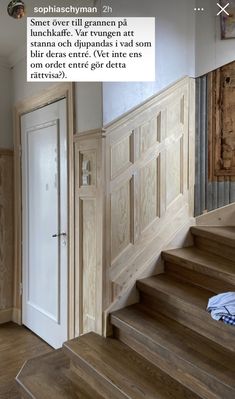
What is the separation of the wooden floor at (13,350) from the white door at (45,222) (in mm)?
77

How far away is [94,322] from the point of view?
6.32 feet

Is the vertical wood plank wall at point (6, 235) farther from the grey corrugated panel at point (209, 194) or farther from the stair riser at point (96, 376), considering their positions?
the grey corrugated panel at point (209, 194)

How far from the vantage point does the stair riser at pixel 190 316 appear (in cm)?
148

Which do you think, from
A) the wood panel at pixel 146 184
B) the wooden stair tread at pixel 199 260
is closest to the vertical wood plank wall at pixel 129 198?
the wood panel at pixel 146 184

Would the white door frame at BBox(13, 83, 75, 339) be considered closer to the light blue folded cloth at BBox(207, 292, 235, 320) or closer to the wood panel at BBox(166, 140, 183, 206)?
the wood panel at BBox(166, 140, 183, 206)

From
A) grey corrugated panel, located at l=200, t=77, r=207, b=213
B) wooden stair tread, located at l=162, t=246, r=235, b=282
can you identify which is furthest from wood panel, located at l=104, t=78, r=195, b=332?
grey corrugated panel, located at l=200, t=77, r=207, b=213

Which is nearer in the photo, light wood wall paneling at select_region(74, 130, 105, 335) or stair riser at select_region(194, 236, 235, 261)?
light wood wall paneling at select_region(74, 130, 105, 335)

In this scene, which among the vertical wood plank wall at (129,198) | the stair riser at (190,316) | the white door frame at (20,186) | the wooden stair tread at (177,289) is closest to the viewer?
the stair riser at (190,316)

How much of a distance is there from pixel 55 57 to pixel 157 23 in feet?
2.57

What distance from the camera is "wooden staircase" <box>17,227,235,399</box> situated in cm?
138

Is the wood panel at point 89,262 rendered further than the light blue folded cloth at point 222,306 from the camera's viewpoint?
Yes

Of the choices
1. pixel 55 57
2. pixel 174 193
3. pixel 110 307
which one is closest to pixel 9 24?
pixel 55 57

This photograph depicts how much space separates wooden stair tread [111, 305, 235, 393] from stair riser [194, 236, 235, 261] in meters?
0.59

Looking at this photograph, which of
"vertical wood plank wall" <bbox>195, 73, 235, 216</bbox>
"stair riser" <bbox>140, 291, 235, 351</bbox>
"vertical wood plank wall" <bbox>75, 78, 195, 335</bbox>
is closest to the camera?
"stair riser" <bbox>140, 291, 235, 351</bbox>
